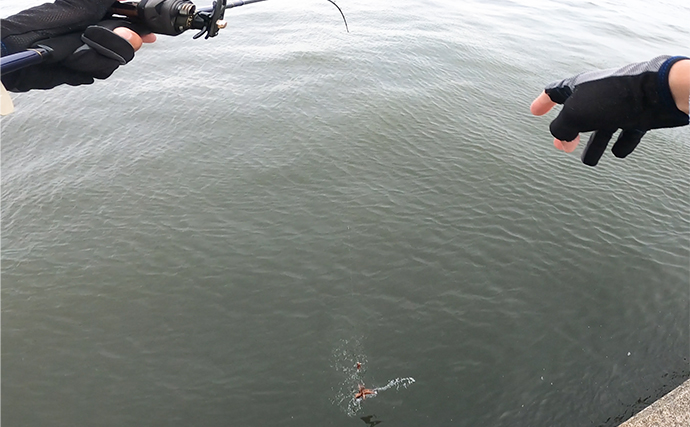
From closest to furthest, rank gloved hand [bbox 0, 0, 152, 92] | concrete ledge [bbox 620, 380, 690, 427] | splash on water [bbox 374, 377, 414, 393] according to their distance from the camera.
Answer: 1. gloved hand [bbox 0, 0, 152, 92]
2. concrete ledge [bbox 620, 380, 690, 427]
3. splash on water [bbox 374, 377, 414, 393]

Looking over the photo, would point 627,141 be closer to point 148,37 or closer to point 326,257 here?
point 148,37

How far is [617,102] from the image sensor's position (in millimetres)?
2812

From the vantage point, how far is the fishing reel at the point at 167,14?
5.62 meters

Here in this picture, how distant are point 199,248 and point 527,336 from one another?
11.2m

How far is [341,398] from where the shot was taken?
11414 mm

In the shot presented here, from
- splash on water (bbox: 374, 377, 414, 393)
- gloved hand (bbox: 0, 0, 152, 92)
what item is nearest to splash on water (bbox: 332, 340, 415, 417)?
splash on water (bbox: 374, 377, 414, 393)

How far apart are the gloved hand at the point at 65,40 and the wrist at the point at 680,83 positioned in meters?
5.54

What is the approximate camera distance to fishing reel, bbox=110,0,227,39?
5.62 meters

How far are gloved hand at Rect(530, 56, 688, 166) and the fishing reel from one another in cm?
450

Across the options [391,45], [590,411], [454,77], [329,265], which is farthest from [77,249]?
[391,45]

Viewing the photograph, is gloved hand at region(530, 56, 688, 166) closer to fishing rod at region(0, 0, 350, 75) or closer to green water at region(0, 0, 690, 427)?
fishing rod at region(0, 0, 350, 75)

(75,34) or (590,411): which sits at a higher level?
(75,34)

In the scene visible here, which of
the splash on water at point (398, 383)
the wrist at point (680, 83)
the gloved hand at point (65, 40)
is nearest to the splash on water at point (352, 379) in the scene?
the splash on water at point (398, 383)

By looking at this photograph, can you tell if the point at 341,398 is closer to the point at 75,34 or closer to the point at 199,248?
the point at 199,248
